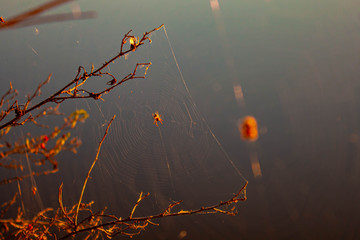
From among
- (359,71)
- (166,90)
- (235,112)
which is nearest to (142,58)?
(166,90)

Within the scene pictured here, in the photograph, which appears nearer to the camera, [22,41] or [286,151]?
[22,41]

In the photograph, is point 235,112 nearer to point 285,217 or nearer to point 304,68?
point 304,68

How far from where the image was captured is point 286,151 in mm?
5895

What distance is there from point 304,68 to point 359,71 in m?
1.05

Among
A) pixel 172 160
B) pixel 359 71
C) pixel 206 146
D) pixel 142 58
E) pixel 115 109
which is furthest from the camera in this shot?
pixel 206 146

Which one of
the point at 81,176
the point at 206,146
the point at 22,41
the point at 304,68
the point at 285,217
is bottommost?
the point at 285,217

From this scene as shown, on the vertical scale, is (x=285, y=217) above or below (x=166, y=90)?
below

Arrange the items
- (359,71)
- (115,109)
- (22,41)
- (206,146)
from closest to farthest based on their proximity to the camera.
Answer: (22,41) < (115,109) < (359,71) < (206,146)

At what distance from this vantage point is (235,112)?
587 cm

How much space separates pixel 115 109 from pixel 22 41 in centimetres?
177

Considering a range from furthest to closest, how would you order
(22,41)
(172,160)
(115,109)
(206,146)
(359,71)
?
(206,146), (359,71), (172,160), (115,109), (22,41)

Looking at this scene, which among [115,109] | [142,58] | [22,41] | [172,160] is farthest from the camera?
[172,160]

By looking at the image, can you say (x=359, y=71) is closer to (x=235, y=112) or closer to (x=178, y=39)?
(x=235, y=112)

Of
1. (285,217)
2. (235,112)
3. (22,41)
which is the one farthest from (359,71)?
(22,41)
